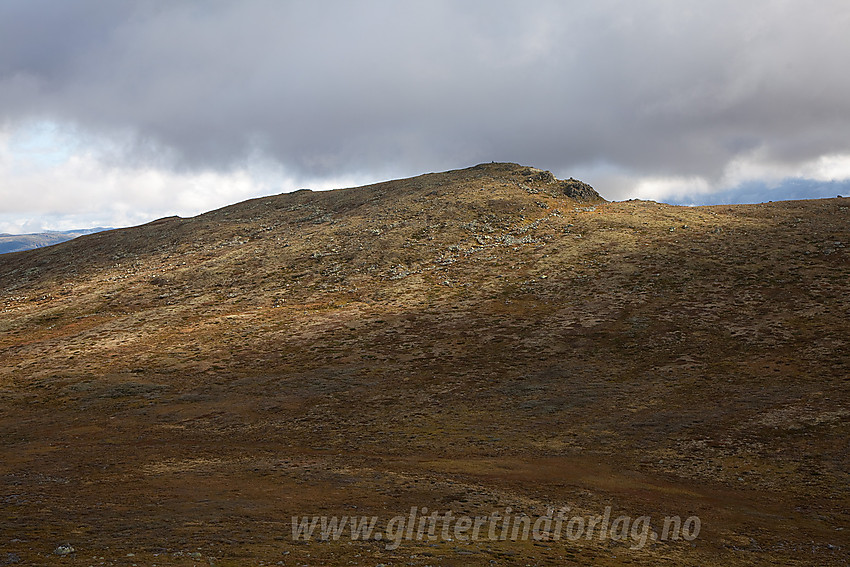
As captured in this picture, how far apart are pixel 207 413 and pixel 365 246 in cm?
3847

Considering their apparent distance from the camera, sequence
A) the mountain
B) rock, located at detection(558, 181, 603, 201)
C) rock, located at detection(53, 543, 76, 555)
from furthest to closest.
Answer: rock, located at detection(558, 181, 603, 201), the mountain, rock, located at detection(53, 543, 76, 555)

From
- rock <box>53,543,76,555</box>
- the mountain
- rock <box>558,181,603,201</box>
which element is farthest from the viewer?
rock <box>558,181,603,201</box>

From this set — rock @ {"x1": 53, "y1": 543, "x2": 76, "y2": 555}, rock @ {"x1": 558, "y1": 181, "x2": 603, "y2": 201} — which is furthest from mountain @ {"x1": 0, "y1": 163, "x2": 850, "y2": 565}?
rock @ {"x1": 558, "y1": 181, "x2": 603, "y2": 201}

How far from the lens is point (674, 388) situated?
32.8 m

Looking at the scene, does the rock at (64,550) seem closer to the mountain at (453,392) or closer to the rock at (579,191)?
the mountain at (453,392)

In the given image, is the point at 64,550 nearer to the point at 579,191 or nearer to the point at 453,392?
the point at 453,392

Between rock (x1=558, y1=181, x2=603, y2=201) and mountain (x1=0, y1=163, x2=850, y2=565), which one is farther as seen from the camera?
rock (x1=558, y1=181, x2=603, y2=201)

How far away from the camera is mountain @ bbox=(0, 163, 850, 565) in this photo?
57.2ft

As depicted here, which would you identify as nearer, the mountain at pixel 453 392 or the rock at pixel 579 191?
the mountain at pixel 453 392

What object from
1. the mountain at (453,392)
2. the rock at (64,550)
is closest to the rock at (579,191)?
the mountain at (453,392)

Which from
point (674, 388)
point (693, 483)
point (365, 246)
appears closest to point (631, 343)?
point (674, 388)

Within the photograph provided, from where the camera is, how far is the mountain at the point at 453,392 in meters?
17.4

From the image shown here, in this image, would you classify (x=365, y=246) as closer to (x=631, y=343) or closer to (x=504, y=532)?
(x=631, y=343)

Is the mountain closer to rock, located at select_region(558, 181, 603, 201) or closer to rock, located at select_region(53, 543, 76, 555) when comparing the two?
rock, located at select_region(53, 543, 76, 555)
